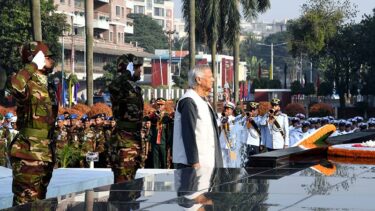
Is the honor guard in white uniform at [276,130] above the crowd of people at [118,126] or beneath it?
beneath

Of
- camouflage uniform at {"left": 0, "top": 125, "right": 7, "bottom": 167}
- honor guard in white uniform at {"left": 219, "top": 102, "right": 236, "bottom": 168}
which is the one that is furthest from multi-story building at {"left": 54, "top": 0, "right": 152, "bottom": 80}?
camouflage uniform at {"left": 0, "top": 125, "right": 7, "bottom": 167}

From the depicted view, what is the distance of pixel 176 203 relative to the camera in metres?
6.88

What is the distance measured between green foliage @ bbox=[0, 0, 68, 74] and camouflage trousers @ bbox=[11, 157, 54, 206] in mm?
53200

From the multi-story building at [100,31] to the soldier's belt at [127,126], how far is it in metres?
78.7

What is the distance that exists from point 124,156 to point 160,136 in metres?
8.00

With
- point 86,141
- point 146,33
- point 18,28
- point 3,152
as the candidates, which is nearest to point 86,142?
point 86,141

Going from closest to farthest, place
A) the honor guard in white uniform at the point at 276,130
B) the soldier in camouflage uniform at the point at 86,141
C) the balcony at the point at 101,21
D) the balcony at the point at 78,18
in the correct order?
the soldier in camouflage uniform at the point at 86,141 → the honor guard in white uniform at the point at 276,130 → the balcony at the point at 78,18 → the balcony at the point at 101,21

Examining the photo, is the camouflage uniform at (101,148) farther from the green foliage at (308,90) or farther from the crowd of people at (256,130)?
the green foliage at (308,90)

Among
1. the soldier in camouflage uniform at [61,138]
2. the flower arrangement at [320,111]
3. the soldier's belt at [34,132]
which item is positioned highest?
the soldier's belt at [34,132]

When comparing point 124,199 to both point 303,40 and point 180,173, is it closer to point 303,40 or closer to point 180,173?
point 180,173

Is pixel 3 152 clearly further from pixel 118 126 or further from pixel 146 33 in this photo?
pixel 146 33

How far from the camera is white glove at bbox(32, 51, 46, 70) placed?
8281 millimetres

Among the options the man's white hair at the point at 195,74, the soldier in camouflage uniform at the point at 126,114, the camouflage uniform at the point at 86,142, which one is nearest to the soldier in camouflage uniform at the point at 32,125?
the man's white hair at the point at 195,74

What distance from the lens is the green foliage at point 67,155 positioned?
16.7m
